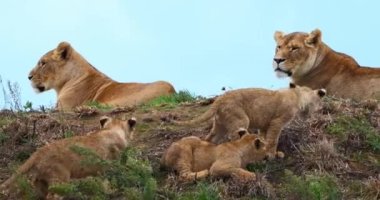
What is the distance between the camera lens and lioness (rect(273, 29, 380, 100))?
13.3 metres

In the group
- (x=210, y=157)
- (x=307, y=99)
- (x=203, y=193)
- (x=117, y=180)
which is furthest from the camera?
(x=307, y=99)

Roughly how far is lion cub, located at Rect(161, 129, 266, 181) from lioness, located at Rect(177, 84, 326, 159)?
31 cm

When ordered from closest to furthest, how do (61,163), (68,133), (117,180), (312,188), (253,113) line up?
(312,188) < (61,163) < (117,180) < (253,113) < (68,133)

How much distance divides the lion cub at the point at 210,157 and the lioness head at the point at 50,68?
6.53 m

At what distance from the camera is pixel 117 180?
28.4 feet

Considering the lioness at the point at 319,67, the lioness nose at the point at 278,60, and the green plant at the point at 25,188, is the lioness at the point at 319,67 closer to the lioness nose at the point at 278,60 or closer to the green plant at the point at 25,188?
the lioness nose at the point at 278,60

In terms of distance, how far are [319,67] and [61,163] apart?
19.7 ft

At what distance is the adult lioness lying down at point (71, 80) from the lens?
50.3 feet

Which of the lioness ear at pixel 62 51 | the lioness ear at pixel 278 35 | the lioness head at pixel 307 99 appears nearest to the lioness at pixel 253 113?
the lioness head at pixel 307 99

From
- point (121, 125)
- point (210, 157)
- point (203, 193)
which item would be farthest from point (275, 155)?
point (203, 193)

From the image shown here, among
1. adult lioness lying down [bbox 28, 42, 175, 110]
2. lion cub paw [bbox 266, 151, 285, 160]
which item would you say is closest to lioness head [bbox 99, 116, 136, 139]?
lion cub paw [bbox 266, 151, 285, 160]

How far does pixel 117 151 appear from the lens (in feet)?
29.5

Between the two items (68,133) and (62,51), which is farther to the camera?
(62,51)

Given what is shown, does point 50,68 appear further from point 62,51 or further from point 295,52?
point 295,52
